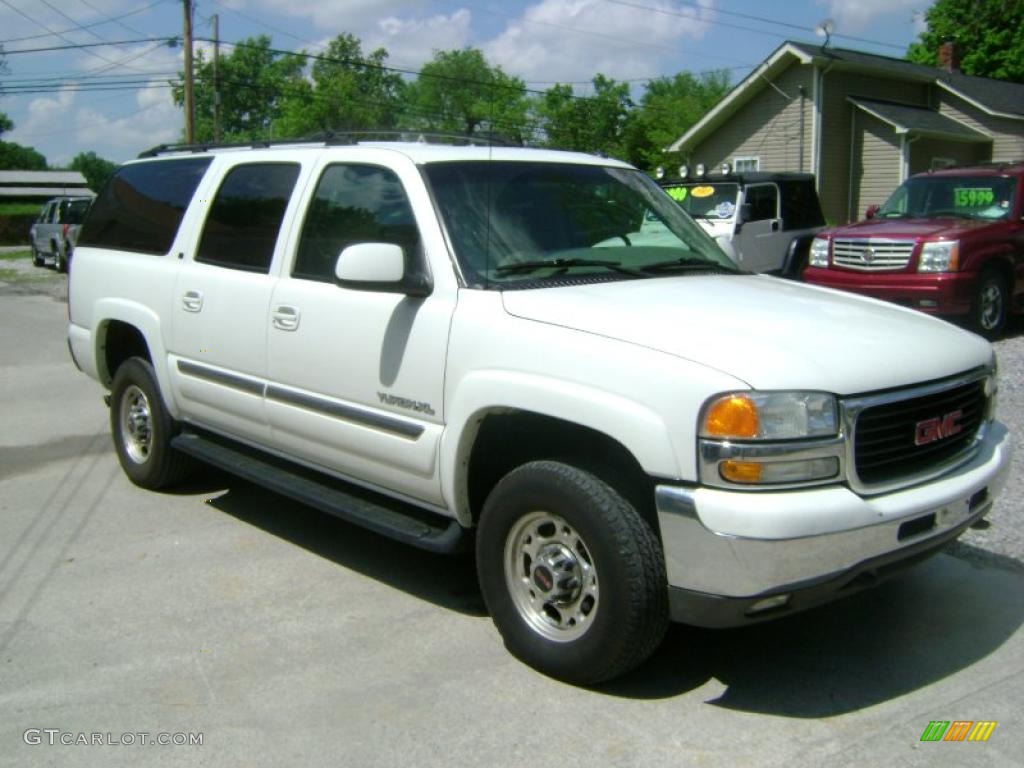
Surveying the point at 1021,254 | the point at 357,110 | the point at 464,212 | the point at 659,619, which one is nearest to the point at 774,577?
the point at 659,619

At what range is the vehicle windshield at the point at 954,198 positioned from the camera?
11672 mm

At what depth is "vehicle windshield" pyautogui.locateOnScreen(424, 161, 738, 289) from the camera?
4.34 meters

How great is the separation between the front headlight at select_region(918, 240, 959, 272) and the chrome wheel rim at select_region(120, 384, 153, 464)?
7.80 m

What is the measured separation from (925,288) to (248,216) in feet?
24.8

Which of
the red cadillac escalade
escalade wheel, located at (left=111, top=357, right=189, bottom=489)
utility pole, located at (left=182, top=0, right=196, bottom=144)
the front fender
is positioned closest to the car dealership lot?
escalade wheel, located at (left=111, top=357, right=189, bottom=489)

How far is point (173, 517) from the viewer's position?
604 cm

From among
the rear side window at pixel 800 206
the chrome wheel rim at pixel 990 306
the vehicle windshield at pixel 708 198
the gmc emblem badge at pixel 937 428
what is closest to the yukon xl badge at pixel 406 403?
the gmc emblem badge at pixel 937 428

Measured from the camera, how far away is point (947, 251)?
1062cm

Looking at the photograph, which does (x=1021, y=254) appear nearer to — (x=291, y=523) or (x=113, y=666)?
(x=291, y=523)

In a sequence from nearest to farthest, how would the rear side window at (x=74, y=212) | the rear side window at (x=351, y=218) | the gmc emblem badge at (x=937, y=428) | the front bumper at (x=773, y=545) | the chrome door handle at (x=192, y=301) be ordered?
the front bumper at (x=773, y=545) → the gmc emblem badge at (x=937, y=428) → the rear side window at (x=351, y=218) → the chrome door handle at (x=192, y=301) → the rear side window at (x=74, y=212)

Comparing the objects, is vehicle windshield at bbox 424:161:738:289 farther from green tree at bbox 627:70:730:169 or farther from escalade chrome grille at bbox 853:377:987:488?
green tree at bbox 627:70:730:169

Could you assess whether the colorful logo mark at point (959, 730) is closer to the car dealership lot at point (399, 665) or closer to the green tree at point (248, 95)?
the car dealership lot at point (399, 665)

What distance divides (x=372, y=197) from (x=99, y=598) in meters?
2.20

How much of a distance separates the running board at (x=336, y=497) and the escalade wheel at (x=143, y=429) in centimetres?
26
